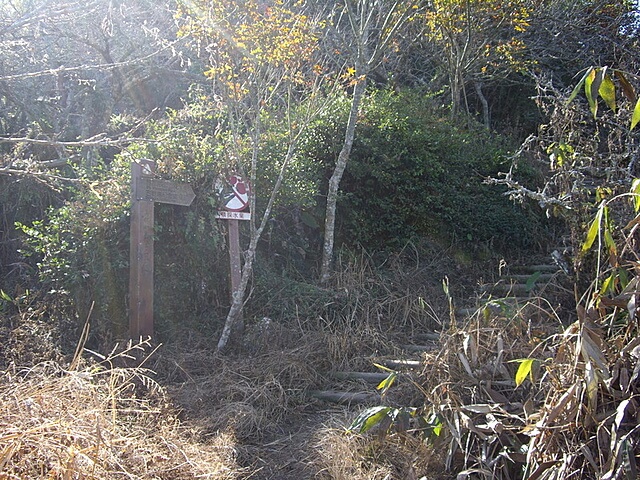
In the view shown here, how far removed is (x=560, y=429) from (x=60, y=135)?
28.6 ft

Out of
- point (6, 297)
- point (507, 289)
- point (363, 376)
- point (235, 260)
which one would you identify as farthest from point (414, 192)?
point (6, 297)

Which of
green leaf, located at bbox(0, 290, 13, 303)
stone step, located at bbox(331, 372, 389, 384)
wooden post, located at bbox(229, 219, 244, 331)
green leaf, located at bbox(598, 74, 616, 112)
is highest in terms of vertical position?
green leaf, located at bbox(598, 74, 616, 112)

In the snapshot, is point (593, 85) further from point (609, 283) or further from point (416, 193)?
point (416, 193)

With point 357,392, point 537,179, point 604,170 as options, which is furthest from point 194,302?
point 537,179

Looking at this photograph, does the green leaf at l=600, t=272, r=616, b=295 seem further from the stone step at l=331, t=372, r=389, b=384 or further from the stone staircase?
the stone step at l=331, t=372, r=389, b=384

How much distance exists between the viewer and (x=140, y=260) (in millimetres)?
6551

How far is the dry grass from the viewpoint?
3.35 meters

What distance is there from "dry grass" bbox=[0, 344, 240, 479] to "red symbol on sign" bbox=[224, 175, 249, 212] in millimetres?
2696

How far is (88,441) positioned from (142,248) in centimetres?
324

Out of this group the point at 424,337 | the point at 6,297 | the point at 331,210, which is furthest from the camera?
the point at 331,210

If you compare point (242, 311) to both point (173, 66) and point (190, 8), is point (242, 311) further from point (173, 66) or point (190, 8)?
point (173, 66)

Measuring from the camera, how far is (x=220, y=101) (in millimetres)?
7129

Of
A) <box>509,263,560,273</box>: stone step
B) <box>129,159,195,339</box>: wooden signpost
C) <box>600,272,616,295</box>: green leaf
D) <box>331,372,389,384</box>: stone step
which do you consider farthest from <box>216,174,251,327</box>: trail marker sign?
<box>600,272,616,295</box>: green leaf

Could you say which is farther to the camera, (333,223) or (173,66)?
(173,66)
